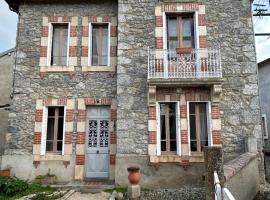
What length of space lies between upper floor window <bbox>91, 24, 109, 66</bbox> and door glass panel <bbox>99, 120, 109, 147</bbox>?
2.13m

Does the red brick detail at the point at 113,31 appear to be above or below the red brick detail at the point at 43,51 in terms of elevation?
above

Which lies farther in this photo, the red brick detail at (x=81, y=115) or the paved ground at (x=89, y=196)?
the red brick detail at (x=81, y=115)

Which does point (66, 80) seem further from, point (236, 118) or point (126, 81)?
point (236, 118)

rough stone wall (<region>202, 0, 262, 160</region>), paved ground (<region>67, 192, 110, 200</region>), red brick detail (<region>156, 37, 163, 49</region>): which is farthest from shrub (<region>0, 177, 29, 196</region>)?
rough stone wall (<region>202, 0, 262, 160</region>)

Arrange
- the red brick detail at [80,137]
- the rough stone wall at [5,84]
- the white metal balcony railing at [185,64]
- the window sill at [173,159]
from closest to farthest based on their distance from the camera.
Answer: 1. the window sill at [173,159]
2. the white metal balcony railing at [185,64]
3. the red brick detail at [80,137]
4. the rough stone wall at [5,84]

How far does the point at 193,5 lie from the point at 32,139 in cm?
722

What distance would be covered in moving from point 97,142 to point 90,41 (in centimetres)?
366

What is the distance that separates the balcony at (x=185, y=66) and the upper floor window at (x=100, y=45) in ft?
5.81

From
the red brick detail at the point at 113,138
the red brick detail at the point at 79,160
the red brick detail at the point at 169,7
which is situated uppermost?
the red brick detail at the point at 169,7

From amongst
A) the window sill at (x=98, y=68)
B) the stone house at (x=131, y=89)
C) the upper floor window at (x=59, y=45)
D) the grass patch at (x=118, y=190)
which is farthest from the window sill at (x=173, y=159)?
the upper floor window at (x=59, y=45)

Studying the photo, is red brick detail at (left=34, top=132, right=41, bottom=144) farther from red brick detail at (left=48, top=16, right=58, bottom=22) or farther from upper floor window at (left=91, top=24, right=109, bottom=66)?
red brick detail at (left=48, top=16, right=58, bottom=22)

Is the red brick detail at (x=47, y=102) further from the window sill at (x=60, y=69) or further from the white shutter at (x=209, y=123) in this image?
the white shutter at (x=209, y=123)

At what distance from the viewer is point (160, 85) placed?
335 inches

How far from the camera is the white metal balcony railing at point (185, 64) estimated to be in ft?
27.8
